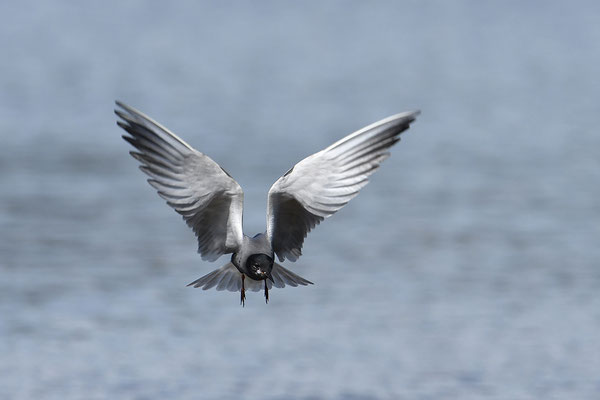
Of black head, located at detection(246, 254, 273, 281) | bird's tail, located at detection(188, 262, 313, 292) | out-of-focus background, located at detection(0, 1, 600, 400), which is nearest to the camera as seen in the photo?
black head, located at detection(246, 254, 273, 281)

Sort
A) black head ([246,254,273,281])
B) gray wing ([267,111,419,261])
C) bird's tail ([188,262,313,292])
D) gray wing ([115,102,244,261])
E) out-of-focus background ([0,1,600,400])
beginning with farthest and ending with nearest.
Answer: out-of-focus background ([0,1,600,400]), bird's tail ([188,262,313,292]), gray wing ([267,111,419,261]), gray wing ([115,102,244,261]), black head ([246,254,273,281])

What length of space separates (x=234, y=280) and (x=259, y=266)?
98 cm

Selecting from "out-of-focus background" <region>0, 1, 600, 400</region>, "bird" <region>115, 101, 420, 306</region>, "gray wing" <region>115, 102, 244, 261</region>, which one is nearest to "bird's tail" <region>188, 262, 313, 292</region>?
"bird" <region>115, 101, 420, 306</region>

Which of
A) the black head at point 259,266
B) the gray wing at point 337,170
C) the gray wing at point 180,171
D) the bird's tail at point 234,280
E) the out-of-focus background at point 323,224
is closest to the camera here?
the black head at point 259,266

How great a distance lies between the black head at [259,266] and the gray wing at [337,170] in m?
0.32

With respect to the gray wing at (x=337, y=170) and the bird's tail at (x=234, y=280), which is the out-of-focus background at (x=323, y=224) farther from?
the gray wing at (x=337, y=170)

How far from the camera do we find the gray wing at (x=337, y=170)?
7.32 meters

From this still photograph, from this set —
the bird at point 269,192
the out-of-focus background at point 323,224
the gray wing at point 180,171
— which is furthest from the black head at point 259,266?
the out-of-focus background at point 323,224

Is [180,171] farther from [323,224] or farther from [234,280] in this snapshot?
[323,224]

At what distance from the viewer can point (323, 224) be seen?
13.6 meters

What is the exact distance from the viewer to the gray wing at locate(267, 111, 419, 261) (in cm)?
732

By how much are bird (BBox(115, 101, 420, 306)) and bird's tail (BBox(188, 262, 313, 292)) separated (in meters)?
0.02

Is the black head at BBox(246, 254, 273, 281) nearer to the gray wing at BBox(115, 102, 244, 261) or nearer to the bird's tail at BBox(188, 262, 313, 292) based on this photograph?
the gray wing at BBox(115, 102, 244, 261)

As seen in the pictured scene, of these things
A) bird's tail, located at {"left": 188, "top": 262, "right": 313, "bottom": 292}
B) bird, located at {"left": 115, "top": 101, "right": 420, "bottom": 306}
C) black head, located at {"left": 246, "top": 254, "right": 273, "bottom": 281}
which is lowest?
black head, located at {"left": 246, "top": 254, "right": 273, "bottom": 281}
